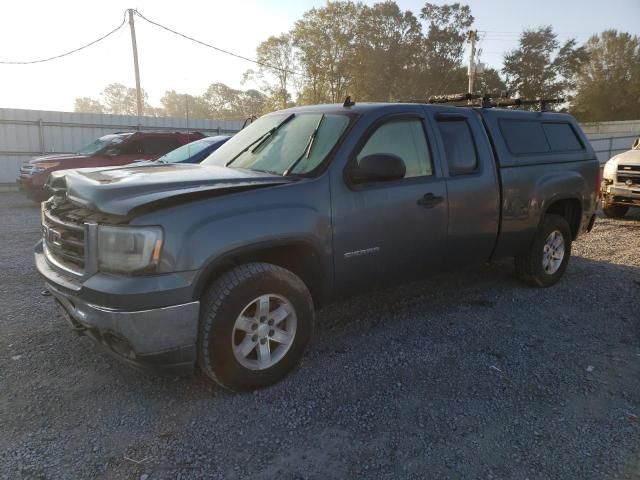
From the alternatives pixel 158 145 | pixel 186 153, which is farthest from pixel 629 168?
pixel 158 145

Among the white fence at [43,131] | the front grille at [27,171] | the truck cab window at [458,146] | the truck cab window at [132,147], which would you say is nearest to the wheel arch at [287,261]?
the truck cab window at [458,146]

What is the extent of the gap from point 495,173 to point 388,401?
242cm

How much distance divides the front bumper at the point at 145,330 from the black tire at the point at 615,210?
952 centimetres

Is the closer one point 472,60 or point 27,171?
point 27,171

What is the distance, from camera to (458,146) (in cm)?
403

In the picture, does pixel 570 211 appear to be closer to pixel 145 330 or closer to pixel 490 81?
pixel 145 330

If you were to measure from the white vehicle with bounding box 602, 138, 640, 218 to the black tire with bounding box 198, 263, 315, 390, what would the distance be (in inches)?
328

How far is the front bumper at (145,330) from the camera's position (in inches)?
97.3

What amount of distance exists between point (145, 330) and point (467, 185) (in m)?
2.83

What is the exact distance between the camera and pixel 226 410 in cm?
277

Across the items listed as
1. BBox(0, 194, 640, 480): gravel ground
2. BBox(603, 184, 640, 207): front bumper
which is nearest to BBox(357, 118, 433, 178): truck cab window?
BBox(0, 194, 640, 480): gravel ground

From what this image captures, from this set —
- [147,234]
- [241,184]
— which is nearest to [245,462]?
[147,234]

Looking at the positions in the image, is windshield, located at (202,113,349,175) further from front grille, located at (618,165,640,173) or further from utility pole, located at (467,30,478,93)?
utility pole, located at (467,30,478,93)

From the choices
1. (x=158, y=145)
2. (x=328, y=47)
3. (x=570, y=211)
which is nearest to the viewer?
(x=570, y=211)
